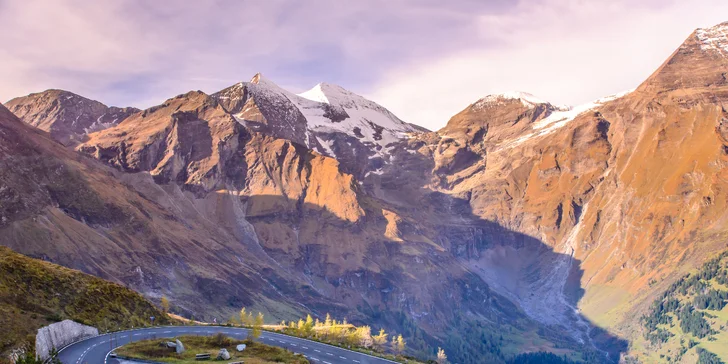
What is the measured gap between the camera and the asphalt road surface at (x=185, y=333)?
93075 millimetres

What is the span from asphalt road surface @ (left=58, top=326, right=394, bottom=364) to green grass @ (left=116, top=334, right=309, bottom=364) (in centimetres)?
317

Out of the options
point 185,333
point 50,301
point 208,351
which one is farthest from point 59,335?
point 185,333

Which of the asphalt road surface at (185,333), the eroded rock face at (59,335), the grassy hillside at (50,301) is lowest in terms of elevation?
the asphalt road surface at (185,333)

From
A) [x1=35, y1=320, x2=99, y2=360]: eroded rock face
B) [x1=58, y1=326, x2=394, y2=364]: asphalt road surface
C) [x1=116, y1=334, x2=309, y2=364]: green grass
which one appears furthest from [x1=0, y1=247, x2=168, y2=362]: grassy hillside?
[x1=116, y1=334, x2=309, y2=364]: green grass

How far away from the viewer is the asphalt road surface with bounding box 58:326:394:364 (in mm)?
93075

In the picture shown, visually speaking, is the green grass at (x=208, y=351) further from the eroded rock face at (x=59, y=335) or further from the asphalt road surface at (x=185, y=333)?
the eroded rock face at (x=59, y=335)

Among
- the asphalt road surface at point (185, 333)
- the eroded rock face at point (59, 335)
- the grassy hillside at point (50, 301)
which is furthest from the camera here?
the asphalt road surface at point (185, 333)

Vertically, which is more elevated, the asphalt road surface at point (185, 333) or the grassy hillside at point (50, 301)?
the grassy hillside at point (50, 301)

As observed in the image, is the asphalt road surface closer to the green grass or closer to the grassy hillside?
the green grass

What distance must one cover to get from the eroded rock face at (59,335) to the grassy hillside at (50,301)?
112 centimetres

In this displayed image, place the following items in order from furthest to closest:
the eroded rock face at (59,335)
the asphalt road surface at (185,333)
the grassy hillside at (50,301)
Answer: the asphalt road surface at (185,333) → the grassy hillside at (50,301) → the eroded rock face at (59,335)

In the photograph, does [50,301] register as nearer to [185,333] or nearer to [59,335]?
[59,335]

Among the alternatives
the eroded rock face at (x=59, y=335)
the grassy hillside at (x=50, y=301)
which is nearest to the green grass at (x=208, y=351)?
the eroded rock face at (x=59, y=335)

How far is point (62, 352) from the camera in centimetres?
9531
